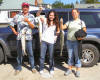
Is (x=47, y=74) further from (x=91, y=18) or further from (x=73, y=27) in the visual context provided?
(x=91, y=18)

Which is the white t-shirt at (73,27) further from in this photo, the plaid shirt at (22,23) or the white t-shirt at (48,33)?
the plaid shirt at (22,23)

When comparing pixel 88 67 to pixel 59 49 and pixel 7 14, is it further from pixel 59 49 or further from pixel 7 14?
pixel 7 14

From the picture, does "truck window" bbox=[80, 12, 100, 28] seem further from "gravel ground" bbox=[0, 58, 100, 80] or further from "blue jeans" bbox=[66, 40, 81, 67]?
"gravel ground" bbox=[0, 58, 100, 80]

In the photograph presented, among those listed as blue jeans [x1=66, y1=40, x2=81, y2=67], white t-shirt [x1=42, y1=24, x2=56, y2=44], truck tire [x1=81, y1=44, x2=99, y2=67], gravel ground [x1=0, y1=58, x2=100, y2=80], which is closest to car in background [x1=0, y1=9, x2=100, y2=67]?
truck tire [x1=81, y1=44, x2=99, y2=67]

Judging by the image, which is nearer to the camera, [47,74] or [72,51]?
[72,51]

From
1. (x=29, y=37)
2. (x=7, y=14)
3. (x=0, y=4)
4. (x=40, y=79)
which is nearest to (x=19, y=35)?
(x=29, y=37)

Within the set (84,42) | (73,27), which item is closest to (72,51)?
(73,27)

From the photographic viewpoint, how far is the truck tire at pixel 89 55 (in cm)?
489

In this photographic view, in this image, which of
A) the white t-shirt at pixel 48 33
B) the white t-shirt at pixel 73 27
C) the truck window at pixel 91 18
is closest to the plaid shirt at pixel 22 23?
the white t-shirt at pixel 48 33

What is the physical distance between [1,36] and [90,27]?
8.75ft

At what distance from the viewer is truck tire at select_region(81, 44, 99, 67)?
193 inches

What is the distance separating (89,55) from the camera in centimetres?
496

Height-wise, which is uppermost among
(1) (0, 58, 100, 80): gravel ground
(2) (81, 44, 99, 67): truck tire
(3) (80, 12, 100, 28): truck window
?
(3) (80, 12, 100, 28): truck window

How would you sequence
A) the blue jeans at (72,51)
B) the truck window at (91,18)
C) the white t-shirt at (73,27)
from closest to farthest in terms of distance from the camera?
the white t-shirt at (73,27), the blue jeans at (72,51), the truck window at (91,18)
